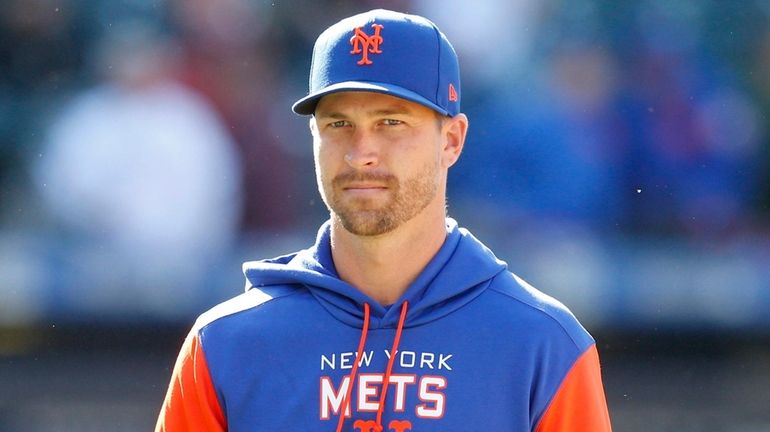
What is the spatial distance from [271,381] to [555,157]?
4775 millimetres

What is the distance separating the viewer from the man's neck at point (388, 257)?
3.04 meters

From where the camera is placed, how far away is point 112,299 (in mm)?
7730

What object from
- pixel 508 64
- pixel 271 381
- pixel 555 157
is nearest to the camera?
pixel 271 381

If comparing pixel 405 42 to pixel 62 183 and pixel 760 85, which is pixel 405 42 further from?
pixel 760 85

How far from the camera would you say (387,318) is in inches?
119

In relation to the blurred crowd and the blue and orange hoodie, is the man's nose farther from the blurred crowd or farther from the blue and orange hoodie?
the blurred crowd

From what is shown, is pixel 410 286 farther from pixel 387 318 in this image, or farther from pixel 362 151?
Answer: pixel 362 151

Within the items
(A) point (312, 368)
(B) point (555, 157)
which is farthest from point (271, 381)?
(B) point (555, 157)

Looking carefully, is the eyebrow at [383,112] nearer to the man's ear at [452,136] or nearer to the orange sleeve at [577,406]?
the man's ear at [452,136]

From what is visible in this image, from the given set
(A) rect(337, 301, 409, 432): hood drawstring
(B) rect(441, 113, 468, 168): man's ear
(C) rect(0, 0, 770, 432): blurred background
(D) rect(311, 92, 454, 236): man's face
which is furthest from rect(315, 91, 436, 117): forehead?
(C) rect(0, 0, 770, 432): blurred background

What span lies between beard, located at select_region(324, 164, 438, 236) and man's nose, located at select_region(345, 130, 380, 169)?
22 mm

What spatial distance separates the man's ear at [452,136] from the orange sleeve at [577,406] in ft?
1.62

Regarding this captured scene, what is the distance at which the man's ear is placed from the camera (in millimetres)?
3090

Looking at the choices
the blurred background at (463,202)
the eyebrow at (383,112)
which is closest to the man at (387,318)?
the eyebrow at (383,112)
